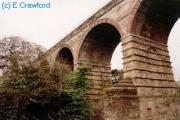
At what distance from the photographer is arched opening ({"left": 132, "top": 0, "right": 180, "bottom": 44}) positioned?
487 inches

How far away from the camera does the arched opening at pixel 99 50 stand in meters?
16.2

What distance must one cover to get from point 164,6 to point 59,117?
23.7ft

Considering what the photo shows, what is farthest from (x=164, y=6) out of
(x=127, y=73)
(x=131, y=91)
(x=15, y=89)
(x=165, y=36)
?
(x=15, y=89)

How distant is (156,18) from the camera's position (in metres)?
13.1

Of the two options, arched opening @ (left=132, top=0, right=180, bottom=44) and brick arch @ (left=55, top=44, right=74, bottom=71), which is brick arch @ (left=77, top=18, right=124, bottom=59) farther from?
brick arch @ (left=55, top=44, right=74, bottom=71)

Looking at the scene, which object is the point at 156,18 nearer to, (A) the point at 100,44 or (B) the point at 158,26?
(B) the point at 158,26

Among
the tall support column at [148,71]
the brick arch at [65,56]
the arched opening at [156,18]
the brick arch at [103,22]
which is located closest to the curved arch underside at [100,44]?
the brick arch at [103,22]

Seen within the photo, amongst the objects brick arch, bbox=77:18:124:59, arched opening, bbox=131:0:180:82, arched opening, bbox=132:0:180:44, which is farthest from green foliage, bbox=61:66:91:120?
arched opening, bbox=132:0:180:44

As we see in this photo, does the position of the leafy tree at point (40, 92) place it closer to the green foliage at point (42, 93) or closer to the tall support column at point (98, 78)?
the green foliage at point (42, 93)

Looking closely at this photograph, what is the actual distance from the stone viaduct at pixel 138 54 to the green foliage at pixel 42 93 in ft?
4.51

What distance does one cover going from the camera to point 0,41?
12.8 m

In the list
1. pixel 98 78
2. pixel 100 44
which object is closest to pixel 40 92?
pixel 98 78

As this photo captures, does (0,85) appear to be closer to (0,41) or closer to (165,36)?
(0,41)

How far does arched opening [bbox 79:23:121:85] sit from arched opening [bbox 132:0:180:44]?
120 inches
